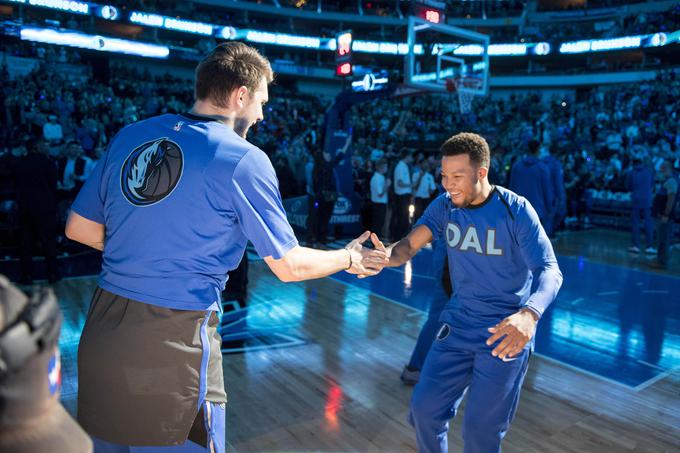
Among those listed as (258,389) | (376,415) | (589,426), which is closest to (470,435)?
(376,415)

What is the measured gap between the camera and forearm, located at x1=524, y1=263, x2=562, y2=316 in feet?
7.81

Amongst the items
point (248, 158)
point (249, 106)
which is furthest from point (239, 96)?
point (248, 158)

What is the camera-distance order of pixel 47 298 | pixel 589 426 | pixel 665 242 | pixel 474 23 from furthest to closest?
pixel 474 23 < pixel 665 242 < pixel 589 426 < pixel 47 298

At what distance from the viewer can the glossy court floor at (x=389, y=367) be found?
3590 mm

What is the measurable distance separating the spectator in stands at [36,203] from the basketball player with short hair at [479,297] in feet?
19.6

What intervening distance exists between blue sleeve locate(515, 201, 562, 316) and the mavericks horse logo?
5.48ft

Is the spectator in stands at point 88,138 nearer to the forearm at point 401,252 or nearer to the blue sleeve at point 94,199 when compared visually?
the forearm at point 401,252

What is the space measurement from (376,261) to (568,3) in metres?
47.3

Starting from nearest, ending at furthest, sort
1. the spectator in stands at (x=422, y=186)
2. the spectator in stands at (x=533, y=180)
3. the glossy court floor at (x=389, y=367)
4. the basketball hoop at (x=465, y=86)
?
the glossy court floor at (x=389, y=367), the spectator in stands at (x=533, y=180), the spectator in stands at (x=422, y=186), the basketball hoop at (x=465, y=86)

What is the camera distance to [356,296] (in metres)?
7.21

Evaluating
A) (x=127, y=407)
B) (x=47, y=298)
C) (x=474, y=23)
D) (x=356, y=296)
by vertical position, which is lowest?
(x=356, y=296)

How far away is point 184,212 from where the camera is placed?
1661 mm

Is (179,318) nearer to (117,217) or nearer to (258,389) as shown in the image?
(117,217)

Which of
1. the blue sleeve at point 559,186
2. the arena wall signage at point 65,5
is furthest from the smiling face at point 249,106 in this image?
the arena wall signage at point 65,5
